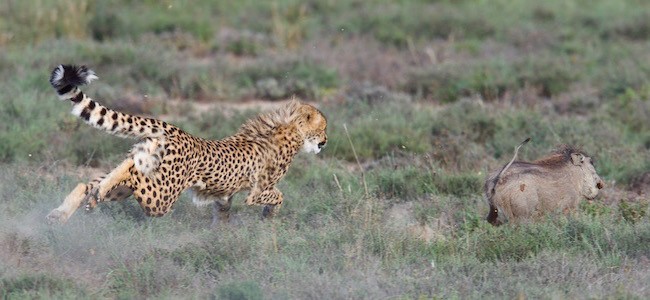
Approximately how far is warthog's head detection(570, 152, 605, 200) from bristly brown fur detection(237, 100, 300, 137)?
1999 mm

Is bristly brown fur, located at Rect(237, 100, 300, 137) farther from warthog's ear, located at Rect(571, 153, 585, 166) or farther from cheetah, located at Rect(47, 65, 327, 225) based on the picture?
warthog's ear, located at Rect(571, 153, 585, 166)

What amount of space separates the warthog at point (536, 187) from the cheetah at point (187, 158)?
4.96 ft

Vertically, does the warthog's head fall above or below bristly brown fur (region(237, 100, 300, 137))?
below

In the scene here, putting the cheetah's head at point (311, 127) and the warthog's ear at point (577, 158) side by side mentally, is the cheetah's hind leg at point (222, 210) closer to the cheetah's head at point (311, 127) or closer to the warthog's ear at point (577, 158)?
the cheetah's head at point (311, 127)

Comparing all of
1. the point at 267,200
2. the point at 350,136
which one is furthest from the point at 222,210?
the point at 350,136

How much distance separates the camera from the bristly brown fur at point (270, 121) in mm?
8609

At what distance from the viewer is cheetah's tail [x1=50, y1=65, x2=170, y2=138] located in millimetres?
6887

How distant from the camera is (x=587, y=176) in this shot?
27.0ft

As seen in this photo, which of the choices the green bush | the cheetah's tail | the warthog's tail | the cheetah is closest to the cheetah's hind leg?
the cheetah

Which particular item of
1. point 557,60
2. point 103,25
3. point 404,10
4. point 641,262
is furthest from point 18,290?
point 404,10

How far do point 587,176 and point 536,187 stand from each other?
0.64m

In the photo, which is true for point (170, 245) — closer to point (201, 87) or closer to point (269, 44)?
point (201, 87)

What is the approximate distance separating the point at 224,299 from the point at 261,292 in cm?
19

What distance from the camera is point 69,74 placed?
6.88m
